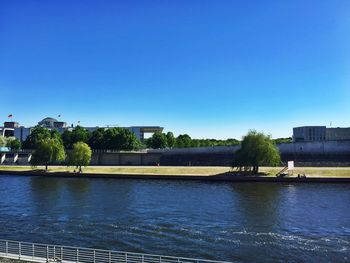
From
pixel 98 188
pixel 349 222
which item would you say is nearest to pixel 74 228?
pixel 349 222

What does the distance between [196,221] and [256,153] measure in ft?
139

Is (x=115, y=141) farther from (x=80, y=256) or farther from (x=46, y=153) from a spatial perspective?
(x=80, y=256)

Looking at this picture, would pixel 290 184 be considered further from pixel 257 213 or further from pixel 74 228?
pixel 74 228

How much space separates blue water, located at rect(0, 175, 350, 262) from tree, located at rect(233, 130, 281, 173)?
1690 cm

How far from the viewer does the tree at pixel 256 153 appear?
254 feet

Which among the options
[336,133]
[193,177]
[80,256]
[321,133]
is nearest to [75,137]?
[193,177]

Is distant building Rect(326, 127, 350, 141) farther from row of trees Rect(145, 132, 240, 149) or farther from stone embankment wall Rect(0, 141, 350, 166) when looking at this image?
stone embankment wall Rect(0, 141, 350, 166)

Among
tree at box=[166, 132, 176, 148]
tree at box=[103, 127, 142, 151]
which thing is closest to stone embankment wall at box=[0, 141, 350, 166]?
tree at box=[103, 127, 142, 151]

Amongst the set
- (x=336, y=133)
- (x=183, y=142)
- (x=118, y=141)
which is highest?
(x=336, y=133)

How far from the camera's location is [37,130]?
515 ft

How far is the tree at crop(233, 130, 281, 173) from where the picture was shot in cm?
7731

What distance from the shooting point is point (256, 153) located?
77250mm

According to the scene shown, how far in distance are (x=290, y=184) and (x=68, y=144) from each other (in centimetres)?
10650

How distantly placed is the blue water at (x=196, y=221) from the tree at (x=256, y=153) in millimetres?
16901
